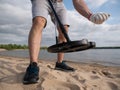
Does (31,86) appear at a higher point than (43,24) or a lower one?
lower

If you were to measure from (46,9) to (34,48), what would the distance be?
2.43ft

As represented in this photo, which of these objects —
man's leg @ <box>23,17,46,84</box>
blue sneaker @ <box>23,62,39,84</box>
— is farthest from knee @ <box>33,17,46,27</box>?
blue sneaker @ <box>23,62,39,84</box>

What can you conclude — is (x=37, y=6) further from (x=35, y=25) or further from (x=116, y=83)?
(x=116, y=83)

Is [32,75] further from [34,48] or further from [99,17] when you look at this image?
[99,17]

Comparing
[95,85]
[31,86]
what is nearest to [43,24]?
[31,86]

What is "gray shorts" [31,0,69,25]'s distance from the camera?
4.15 meters

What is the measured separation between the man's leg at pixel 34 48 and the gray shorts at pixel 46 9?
11 cm

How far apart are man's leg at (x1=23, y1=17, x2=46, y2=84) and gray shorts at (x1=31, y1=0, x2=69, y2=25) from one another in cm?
11

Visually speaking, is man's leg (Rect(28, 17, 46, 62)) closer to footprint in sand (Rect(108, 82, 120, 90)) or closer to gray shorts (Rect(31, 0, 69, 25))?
gray shorts (Rect(31, 0, 69, 25))

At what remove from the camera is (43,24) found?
415 centimetres

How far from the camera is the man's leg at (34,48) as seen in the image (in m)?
3.91

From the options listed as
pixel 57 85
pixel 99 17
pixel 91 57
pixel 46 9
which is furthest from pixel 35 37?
pixel 91 57

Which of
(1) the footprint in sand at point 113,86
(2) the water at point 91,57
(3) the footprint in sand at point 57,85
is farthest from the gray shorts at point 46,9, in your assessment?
(2) the water at point 91,57

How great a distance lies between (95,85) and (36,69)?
0.99 m
